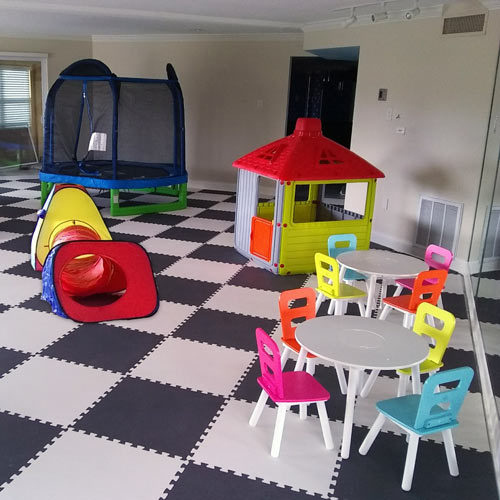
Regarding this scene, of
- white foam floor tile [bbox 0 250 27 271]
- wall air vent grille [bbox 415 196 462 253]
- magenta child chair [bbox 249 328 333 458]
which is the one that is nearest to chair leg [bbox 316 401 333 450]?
magenta child chair [bbox 249 328 333 458]

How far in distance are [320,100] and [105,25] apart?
397 centimetres

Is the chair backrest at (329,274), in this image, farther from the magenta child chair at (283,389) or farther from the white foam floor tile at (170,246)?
the white foam floor tile at (170,246)

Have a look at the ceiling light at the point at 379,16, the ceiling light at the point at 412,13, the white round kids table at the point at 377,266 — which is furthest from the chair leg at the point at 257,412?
the ceiling light at the point at 379,16

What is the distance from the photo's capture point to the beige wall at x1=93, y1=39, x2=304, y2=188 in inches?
392

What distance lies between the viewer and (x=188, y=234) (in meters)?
7.51

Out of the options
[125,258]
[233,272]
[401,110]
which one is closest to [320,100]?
[401,110]

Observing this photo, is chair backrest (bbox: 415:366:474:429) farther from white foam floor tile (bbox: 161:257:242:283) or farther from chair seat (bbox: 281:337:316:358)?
white foam floor tile (bbox: 161:257:242:283)

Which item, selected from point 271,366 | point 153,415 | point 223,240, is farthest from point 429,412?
point 223,240

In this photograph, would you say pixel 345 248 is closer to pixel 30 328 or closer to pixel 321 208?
pixel 321 208

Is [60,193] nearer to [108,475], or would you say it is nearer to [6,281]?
[6,281]

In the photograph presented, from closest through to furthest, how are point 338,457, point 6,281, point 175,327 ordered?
point 338,457
point 175,327
point 6,281

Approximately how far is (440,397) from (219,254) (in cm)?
427

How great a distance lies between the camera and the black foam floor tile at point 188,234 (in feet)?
24.0

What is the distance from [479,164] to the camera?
6016mm
